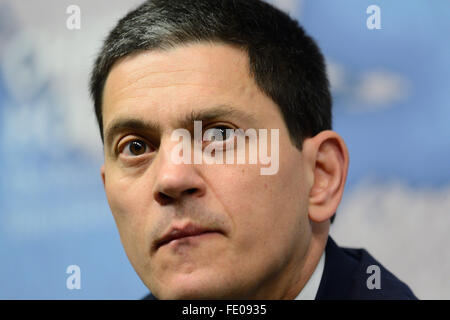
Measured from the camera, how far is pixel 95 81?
2.49m

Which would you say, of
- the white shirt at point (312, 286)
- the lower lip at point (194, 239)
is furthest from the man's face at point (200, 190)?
the white shirt at point (312, 286)

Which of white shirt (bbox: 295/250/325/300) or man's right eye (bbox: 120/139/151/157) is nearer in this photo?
man's right eye (bbox: 120/139/151/157)

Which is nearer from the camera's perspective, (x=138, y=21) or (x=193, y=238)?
(x=193, y=238)

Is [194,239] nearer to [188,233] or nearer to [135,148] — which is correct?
[188,233]

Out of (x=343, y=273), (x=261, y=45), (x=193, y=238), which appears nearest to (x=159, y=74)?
(x=261, y=45)

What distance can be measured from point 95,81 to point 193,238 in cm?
97

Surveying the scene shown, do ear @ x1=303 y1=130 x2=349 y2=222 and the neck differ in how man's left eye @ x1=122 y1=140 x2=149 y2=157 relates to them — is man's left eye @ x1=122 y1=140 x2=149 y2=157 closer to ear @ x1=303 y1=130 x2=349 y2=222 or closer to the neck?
ear @ x1=303 y1=130 x2=349 y2=222

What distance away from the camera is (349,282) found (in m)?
2.34

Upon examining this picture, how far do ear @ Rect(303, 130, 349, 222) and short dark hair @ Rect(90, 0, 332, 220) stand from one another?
0.21 feet

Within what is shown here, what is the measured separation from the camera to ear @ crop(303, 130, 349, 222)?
223 cm

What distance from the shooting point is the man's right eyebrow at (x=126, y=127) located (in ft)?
6.79

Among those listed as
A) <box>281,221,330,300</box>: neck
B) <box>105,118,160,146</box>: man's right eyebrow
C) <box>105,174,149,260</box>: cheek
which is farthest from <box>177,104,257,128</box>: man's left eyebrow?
Result: <box>281,221,330,300</box>: neck
